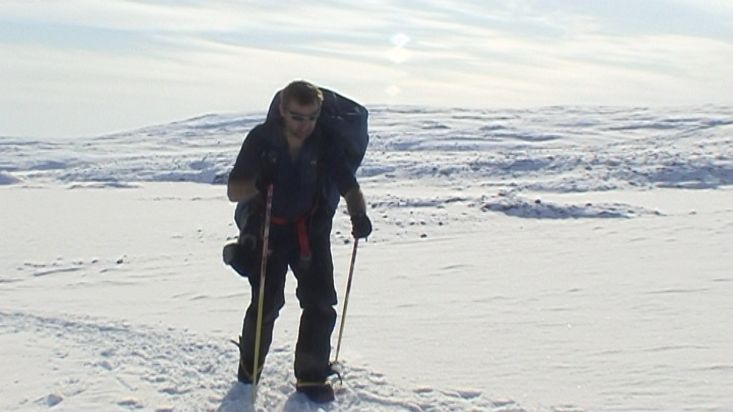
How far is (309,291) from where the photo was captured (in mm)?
4668

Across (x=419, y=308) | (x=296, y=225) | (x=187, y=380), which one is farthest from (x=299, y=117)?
(x=419, y=308)

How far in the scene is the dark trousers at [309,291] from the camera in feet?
15.2

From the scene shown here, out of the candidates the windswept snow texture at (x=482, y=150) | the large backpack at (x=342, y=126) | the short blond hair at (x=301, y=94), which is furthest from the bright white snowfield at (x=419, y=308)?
the windswept snow texture at (x=482, y=150)

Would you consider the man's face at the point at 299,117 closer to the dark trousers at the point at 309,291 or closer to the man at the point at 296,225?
the man at the point at 296,225

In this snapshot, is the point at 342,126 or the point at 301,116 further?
the point at 342,126

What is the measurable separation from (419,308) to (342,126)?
8.36ft

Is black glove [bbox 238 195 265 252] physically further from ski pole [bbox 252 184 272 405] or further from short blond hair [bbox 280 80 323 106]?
short blond hair [bbox 280 80 323 106]

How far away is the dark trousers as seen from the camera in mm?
4633

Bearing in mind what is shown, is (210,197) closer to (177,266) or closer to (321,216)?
(177,266)

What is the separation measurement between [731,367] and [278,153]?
2.63m

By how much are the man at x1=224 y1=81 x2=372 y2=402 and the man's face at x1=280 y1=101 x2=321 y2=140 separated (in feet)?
0.04

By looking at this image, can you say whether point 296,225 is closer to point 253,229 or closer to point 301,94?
point 253,229

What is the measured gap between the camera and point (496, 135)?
46.1 metres

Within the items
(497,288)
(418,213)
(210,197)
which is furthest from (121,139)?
(497,288)
